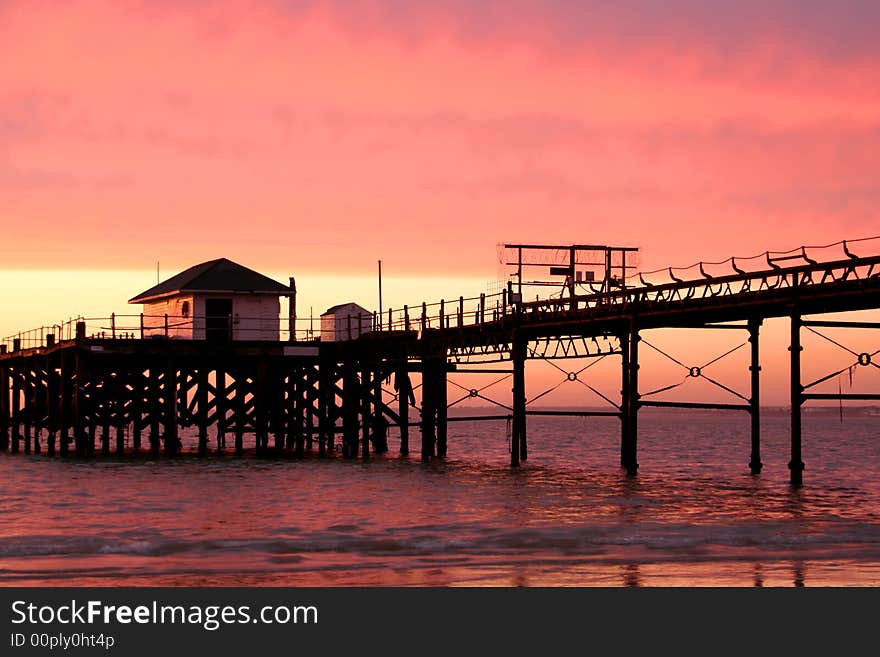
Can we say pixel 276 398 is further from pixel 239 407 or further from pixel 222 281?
pixel 222 281

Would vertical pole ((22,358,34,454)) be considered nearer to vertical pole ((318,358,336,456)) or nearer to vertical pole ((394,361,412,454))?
vertical pole ((318,358,336,456))

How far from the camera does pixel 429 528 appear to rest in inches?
1097

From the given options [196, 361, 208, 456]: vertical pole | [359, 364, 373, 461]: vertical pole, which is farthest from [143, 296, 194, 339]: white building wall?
[359, 364, 373, 461]: vertical pole

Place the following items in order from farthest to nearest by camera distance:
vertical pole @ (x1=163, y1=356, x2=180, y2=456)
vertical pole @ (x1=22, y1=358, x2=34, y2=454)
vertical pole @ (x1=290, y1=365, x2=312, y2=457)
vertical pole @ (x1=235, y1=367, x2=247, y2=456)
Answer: vertical pole @ (x1=22, y1=358, x2=34, y2=454) < vertical pole @ (x1=290, y1=365, x2=312, y2=457) < vertical pole @ (x1=235, y1=367, x2=247, y2=456) < vertical pole @ (x1=163, y1=356, x2=180, y2=456)

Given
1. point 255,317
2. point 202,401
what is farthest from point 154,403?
point 255,317

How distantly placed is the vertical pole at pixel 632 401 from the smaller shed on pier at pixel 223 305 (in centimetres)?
1874

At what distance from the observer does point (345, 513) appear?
3114 centimetres

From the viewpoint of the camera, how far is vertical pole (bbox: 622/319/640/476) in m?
39.3

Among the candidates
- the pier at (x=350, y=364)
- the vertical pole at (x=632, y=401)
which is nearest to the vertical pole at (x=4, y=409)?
the pier at (x=350, y=364)

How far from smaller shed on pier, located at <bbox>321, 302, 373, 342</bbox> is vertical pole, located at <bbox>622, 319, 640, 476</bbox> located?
16.9m

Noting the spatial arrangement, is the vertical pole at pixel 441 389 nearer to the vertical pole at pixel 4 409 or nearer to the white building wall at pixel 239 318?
the white building wall at pixel 239 318

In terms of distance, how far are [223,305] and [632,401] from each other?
21580 mm
